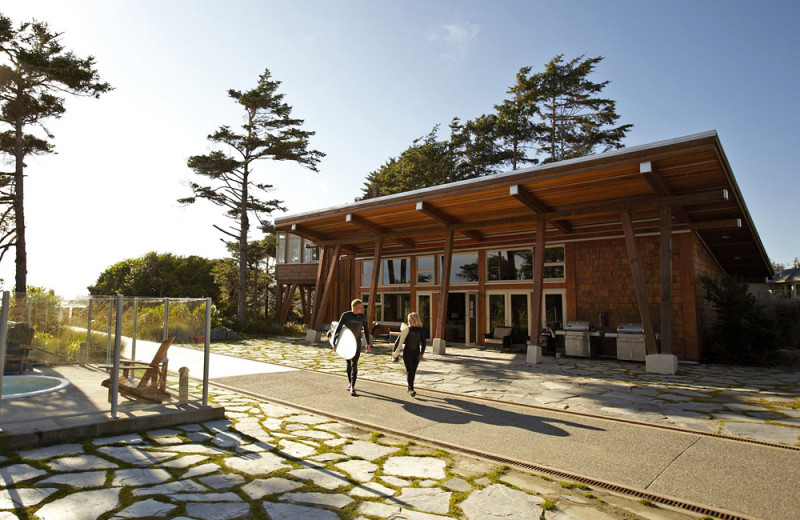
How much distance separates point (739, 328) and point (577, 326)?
3.94 metres

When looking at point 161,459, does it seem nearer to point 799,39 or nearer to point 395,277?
point 395,277

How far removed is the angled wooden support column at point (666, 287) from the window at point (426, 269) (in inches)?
348

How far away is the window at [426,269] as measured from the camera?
18.0 m

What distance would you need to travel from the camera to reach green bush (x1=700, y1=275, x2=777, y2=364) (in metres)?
11.7

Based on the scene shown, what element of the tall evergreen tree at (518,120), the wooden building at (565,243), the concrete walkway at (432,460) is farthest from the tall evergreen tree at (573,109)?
the concrete walkway at (432,460)

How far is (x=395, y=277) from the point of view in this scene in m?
19.2

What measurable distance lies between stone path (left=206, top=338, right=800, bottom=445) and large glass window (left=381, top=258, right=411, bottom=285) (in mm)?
5538

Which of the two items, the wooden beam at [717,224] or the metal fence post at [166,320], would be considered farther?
the wooden beam at [717,224]

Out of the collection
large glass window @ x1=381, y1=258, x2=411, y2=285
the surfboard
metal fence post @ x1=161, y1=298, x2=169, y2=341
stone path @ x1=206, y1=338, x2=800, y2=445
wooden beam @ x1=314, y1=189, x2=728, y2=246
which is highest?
wooden beam @ x1=314, y1=189, x2=728, y2=246

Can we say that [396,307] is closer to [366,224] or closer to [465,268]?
[465,268]

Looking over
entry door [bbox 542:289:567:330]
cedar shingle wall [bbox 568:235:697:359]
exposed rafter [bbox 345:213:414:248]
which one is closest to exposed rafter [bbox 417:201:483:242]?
exposed rafter [bbox 345:213:414:248]

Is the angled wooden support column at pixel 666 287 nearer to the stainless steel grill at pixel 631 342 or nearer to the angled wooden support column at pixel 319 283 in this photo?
the stainless steel grill at pixel 631 342

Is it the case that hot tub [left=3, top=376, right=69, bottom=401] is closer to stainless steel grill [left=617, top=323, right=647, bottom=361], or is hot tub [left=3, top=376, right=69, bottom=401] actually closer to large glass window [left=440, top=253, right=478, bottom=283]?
stainless steel grill [left=617, top=323, right=647, bottom=361]

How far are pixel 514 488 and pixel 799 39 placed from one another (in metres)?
14.8
